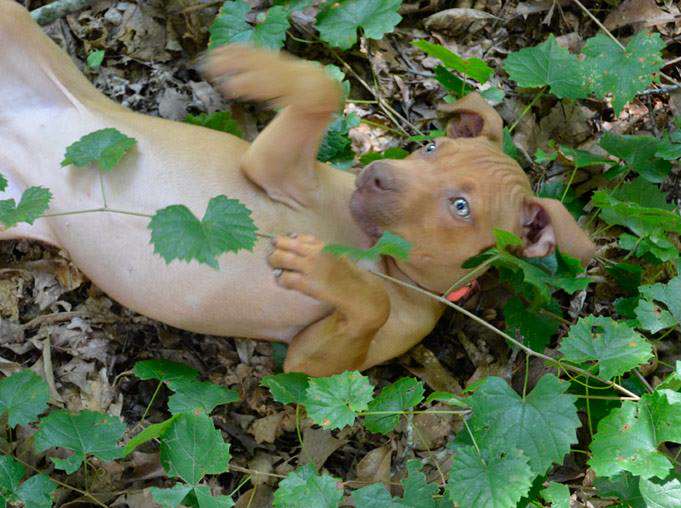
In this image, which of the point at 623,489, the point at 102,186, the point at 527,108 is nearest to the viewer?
the point at 623,489

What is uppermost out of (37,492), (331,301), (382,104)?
(331,301)

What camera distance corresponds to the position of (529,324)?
4.15m

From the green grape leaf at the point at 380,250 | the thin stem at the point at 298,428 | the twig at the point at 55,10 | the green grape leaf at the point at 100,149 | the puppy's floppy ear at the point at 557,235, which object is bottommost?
the thin stem at the point at 298,428

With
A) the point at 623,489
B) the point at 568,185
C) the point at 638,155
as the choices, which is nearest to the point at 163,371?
the point at 623,489

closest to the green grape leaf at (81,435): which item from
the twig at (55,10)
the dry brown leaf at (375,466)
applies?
the dry brown leaf at (375,466)

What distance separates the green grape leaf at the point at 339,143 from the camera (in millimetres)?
4586

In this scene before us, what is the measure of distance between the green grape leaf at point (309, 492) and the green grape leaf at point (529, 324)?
4.43ft

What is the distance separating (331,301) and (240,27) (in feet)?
6.32

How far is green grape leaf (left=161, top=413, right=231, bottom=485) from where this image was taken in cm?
340

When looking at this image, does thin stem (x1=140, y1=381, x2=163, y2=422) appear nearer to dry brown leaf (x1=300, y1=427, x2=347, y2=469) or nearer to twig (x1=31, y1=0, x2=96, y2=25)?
dry brown leaf (x1=300, y1=427, x2=347, y2=469)

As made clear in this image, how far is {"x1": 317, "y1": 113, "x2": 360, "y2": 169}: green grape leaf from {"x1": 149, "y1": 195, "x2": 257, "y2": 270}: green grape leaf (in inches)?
60.2

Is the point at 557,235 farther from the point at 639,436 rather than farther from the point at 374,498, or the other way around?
the point at 374,498

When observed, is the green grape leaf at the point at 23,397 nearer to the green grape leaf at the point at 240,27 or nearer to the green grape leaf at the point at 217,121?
the green grape leaf at the point at 217,121

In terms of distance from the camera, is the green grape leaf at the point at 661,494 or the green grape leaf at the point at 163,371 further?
the green grape leaf at the point at 163,371
